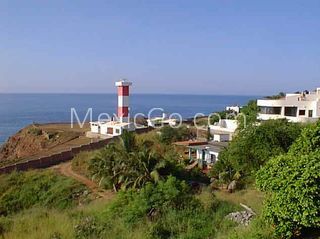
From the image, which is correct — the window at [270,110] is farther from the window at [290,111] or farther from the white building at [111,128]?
the white building at [111,128]

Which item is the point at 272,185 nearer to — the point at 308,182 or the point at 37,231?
the point at 308,182

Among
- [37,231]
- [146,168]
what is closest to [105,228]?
[37,231]

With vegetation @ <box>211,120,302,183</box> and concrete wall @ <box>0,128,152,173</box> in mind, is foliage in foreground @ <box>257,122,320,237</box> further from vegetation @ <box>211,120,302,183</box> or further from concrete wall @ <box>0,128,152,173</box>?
concrete wall @ <box>0,128,152,173</box>

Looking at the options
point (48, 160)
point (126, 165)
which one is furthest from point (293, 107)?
point (48, 160)

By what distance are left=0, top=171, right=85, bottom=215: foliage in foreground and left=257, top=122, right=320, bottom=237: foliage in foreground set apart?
1172cm

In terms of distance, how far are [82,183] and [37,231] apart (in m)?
12.4

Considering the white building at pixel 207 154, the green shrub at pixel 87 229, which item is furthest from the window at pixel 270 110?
the green shrub at pixel 87 229

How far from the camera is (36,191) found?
60.4 feet

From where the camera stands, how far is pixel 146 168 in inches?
667

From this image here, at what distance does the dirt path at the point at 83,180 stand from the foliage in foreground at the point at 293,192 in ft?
34.1

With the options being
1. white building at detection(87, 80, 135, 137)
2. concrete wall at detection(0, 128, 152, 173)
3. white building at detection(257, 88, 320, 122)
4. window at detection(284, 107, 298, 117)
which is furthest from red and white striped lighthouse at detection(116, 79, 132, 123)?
window at detection(284, 107, 298, 117)

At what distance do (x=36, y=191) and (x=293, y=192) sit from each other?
14994mm

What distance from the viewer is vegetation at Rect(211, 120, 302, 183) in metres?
14.8

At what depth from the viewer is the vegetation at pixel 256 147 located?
1480 centimetres
